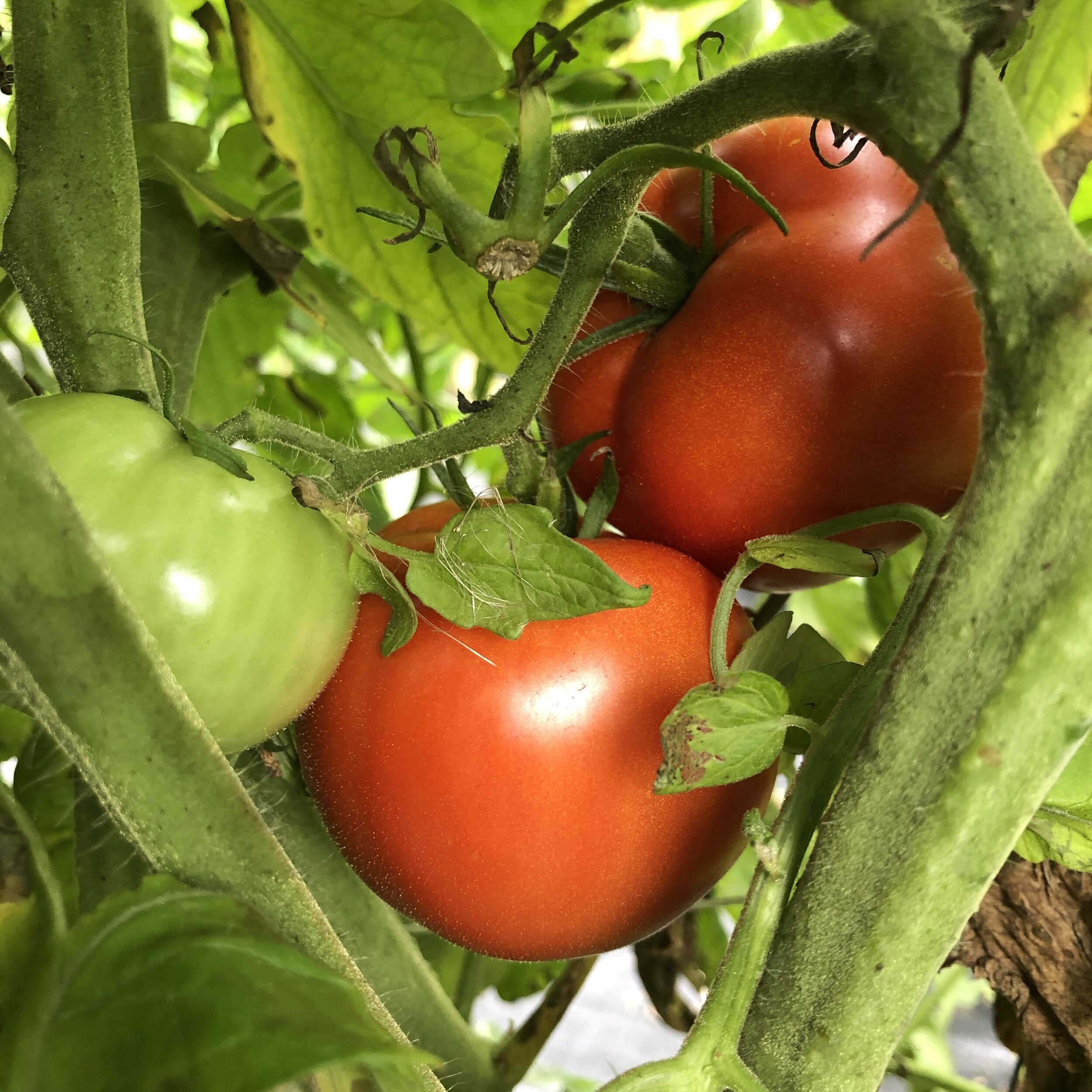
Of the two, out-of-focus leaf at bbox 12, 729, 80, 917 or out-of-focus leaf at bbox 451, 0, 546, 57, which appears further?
out-of-focus leaf at bbox 451, 0, 546, 57

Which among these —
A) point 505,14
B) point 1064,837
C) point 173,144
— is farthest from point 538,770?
point 505,14

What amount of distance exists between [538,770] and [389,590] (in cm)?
8

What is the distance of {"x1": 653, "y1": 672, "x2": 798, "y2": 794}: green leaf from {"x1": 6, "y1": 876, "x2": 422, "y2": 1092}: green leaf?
0.35ft

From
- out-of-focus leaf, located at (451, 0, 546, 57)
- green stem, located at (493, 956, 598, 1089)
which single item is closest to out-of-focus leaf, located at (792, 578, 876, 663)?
green stem, located at (493, 956, 598, 1089)

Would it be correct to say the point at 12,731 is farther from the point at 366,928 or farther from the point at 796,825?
the point at 796,825

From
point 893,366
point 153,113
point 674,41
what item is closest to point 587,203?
point 893,366

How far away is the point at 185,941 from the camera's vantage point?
0.22 meters

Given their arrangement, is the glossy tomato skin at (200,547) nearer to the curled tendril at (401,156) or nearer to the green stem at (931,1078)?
the curled tendril at (401,156)

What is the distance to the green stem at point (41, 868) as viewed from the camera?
0.28m

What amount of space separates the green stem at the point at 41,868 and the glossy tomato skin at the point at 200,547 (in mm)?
61

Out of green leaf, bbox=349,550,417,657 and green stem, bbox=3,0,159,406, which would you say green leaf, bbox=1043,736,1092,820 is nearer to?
green leaf, bbox=349,550,417,657

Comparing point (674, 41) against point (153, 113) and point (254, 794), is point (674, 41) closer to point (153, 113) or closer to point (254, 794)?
point (153, 113)

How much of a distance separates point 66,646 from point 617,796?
0.61 feet

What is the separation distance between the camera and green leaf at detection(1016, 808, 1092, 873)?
0.33 metres
